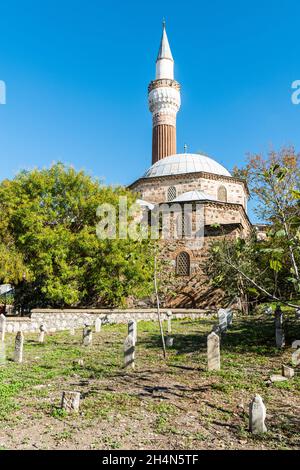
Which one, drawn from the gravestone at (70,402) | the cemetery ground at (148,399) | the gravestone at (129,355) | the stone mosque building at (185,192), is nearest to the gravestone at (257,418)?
the cemetery ground at (148,399)

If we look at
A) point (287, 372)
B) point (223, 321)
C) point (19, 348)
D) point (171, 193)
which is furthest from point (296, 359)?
point (171, 193)

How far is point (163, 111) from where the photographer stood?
3041 cm

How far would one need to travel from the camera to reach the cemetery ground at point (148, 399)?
13.7 ft

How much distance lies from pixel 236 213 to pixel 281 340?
12.6 meters

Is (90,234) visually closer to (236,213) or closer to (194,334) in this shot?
(194,334)

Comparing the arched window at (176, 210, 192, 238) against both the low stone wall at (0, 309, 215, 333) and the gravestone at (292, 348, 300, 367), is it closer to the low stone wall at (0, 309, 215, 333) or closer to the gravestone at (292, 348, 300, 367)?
the low stone wall at (0, 309, 215, 333)

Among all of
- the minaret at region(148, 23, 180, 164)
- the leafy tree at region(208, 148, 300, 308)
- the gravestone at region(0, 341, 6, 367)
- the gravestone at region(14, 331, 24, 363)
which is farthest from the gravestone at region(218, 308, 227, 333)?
the minaret at region(148, 23, 180, 164)

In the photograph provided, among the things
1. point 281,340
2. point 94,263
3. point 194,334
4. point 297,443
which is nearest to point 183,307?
point 94,263

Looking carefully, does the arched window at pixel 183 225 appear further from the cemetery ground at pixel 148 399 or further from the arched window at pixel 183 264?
the cemetery ground at pixel 148 399

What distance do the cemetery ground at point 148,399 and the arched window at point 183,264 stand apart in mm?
10192

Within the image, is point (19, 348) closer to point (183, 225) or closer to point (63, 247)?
point (63, 247)

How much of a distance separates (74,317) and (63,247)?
2990 mm

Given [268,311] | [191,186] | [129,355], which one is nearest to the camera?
[129,355]

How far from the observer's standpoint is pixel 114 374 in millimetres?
6980
